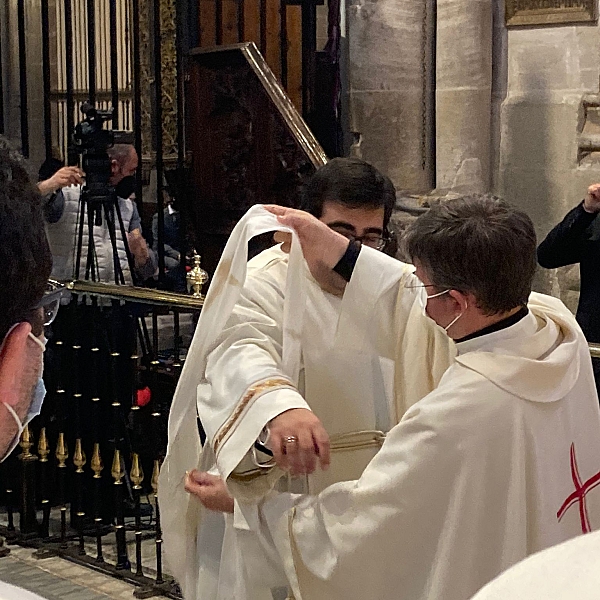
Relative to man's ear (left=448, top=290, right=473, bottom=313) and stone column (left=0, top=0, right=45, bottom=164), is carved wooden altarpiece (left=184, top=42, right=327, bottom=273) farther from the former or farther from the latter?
man's ear (left=448, top=290, right=473, bottom=313)

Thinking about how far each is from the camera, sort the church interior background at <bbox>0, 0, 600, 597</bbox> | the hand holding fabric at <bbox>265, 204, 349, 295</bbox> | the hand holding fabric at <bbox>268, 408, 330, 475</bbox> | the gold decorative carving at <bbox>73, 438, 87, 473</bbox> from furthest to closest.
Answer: the church interior background at <bbox>0, 0, 600, 597</bbox>, the gold decorative carving at <bbox>73, 438, 87, 473</bbox>, the hand holding fabric at <bbox>265, 204, 349, 295</bbox>, the hand holding fabric at <bbox>268, 408, 330, 475</bbox>

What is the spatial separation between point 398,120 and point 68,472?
258cm

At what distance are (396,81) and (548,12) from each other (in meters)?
0.97

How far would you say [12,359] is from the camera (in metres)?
1.47

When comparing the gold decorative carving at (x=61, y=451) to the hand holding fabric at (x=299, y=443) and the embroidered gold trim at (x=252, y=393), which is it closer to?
the embroidered gold trim at (x=252, y=393)

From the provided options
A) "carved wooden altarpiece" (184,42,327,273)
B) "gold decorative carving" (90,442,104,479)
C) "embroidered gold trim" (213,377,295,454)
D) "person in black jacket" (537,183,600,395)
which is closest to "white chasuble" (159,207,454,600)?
"embroidered gold trim" (213,377,295,454)

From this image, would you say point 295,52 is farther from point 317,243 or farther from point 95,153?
point 317,243

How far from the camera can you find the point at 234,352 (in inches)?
118

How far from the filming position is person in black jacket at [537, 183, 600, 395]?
4543 millimetres

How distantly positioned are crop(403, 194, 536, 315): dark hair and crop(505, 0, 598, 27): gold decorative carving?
11.7 feet

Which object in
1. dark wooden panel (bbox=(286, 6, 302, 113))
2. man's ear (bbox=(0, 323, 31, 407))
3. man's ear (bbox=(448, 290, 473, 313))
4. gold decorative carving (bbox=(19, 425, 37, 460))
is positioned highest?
dark wooden panel (bbox=(286, 6, 302, 113))

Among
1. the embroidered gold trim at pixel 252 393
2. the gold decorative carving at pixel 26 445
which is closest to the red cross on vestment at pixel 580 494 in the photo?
the embroidered gold trim at pixel 252 393

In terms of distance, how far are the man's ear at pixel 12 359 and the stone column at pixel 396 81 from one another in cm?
516

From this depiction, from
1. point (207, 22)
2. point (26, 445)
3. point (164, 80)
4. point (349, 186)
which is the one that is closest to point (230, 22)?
point (207, 22)
